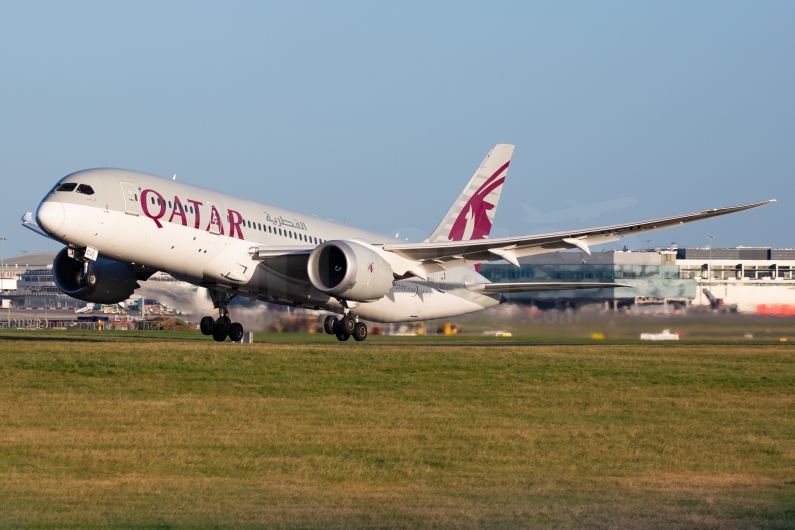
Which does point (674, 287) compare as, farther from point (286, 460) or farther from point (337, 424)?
point (286, 460)

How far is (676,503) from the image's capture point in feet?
32.6

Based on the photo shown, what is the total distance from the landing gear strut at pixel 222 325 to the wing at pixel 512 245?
20.6 ft

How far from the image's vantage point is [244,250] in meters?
32.6

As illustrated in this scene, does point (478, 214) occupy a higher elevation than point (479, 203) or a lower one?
lower

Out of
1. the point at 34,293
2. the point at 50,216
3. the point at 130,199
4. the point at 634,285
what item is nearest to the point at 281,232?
the point at 130,199

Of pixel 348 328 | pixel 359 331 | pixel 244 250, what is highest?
pixel 244 250

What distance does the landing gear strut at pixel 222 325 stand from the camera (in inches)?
1404

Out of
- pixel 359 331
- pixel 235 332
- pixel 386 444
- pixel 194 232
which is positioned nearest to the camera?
pixel 386 444

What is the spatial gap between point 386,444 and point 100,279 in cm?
2356

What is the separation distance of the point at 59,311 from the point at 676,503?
101376 mm

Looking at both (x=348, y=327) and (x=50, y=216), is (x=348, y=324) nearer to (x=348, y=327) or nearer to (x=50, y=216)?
(x=348, y=327)

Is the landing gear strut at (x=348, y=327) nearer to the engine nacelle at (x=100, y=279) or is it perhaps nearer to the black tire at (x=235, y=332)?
the black tire at (x=235, y=332)

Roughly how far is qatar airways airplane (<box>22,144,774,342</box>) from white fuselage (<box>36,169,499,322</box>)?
33mm

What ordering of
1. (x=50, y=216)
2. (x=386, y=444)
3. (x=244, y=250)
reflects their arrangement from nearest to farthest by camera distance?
(x=386, y=444), (x=50, y=216), (x=244, y=250)
